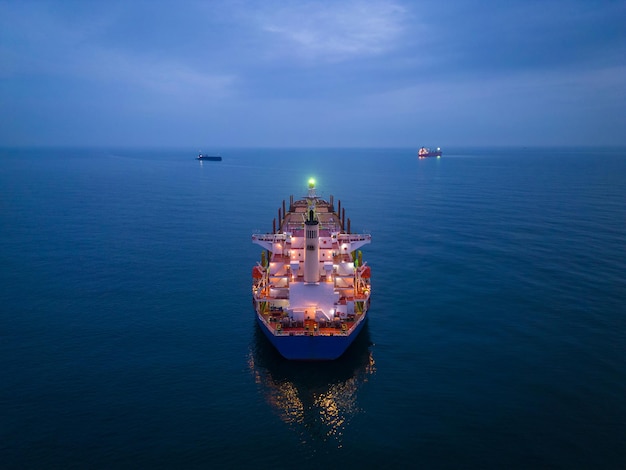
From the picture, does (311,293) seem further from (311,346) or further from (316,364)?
(316,364)

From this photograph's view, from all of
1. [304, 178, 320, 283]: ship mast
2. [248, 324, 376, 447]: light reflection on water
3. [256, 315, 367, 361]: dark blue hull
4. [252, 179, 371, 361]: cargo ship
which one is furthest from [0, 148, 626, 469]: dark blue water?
[304, 178, 320, 283]: ship mast

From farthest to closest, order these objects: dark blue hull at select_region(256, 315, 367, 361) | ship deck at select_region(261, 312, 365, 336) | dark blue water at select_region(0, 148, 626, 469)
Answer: ship deck at select_region(261, 312, 365, 336) → dark blue hull at select_region(256, 315, 367, 361) → dark blue water at select_region(0, 148, 626, 469)

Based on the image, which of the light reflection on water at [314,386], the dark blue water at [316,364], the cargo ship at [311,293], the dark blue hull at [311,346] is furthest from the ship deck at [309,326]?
the dark blue water at [316,364]

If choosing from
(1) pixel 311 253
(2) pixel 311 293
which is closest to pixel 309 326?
(2) pixel 311 293

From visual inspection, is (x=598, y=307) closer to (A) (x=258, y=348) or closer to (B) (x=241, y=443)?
(A) (x=258, y=348)

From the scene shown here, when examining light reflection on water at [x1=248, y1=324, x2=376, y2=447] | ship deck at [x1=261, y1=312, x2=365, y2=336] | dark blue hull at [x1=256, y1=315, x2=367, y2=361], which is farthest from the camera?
ship deck at [x1=261, y1=312, x2=365, y2=336]

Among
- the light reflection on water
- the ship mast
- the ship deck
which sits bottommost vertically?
the light reflection on water

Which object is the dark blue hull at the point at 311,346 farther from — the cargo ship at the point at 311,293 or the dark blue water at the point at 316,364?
the dark blue water at the point at 316,364

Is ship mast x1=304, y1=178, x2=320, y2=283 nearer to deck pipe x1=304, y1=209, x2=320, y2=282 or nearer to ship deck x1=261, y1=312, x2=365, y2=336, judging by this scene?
deck pipe x1=304, y1=209, x2=320, y2=282
